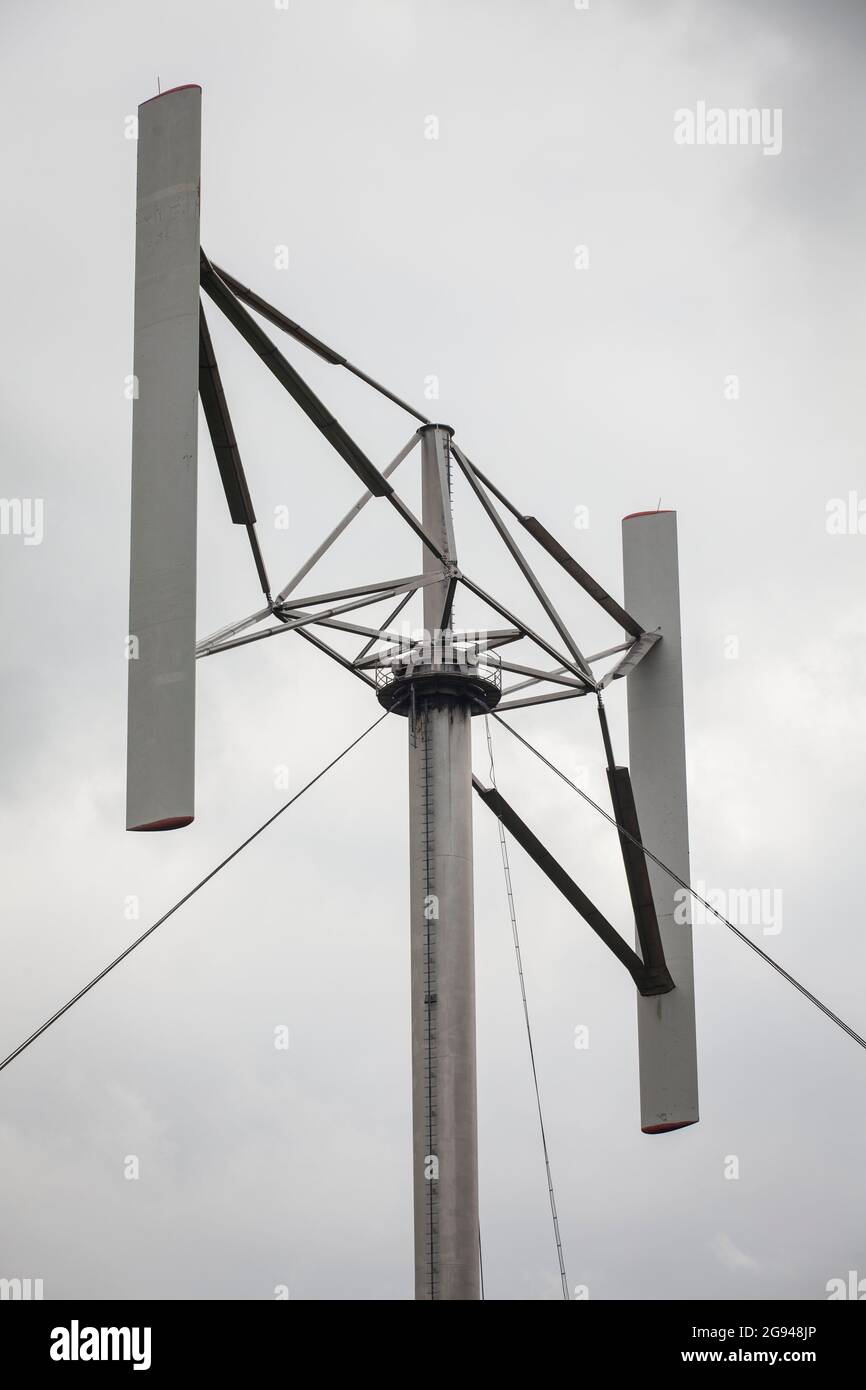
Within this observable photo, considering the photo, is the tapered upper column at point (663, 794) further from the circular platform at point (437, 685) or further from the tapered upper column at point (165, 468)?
the tapered upper column at point (165, 468)

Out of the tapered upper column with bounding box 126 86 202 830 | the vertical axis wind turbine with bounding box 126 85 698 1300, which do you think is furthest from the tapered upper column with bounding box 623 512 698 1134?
the tapered upper column with bounding box 126 86 202 830

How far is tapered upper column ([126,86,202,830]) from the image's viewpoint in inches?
1446

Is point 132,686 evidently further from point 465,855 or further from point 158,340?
point 465,855

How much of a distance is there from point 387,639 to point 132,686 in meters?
11.3

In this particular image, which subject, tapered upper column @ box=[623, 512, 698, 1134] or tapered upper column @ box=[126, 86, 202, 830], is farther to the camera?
tapered upper column @ box=[623, 512, 698, 1134]

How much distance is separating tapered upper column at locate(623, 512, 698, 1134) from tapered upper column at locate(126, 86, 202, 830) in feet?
57.5

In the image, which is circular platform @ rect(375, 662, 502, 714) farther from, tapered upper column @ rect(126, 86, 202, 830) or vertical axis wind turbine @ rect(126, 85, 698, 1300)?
tapered upper column @ rect(126, 86, 202, 830)

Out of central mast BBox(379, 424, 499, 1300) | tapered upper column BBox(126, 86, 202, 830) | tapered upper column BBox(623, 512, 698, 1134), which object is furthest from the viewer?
tapered upper column BBox(623, 512, 698, 1134)

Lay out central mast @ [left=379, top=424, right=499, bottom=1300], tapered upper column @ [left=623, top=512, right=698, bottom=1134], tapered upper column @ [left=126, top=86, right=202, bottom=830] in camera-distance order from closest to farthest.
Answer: tapered upper column @ [left=126, top=86, right=202, bottom=830], central mast @ [left=379, top=424, right=499, bottom=1300], tapered upper column @ [left=623, top=512, right=698, bottom=1134]

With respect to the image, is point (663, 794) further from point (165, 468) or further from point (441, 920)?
point (165, 468)

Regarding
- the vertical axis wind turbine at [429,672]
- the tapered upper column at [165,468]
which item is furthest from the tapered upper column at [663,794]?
the tapered upper column at [165,468]

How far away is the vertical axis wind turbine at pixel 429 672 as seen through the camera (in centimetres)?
3794

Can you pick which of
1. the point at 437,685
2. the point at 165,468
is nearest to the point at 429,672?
the point at 437,685
